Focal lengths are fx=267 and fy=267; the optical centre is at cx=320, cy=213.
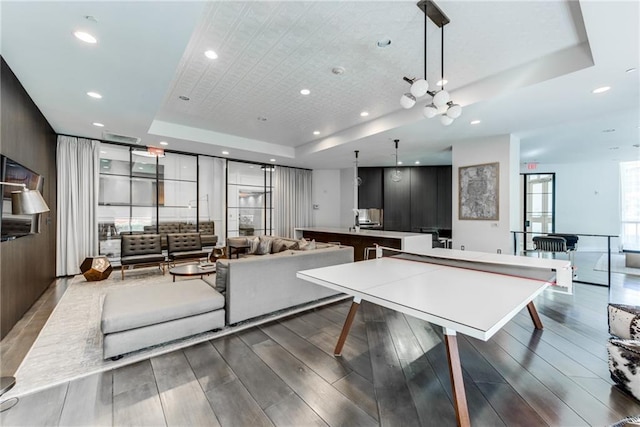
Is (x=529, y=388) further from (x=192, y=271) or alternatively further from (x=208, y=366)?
(x=192, y=271)

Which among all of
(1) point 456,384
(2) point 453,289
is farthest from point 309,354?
(2) point 453,289

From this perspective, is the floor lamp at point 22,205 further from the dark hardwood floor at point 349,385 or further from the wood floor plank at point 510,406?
the wood floor plank at point 510,406

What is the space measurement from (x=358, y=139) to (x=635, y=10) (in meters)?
3.97

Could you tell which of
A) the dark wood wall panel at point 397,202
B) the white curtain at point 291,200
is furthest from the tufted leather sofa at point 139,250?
the dark wood wall panel at point 397,202

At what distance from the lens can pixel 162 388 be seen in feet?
6.59

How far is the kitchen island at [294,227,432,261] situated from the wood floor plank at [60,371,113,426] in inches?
173

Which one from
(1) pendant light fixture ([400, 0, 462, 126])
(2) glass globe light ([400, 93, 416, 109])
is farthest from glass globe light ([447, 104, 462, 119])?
(2) glass globe light ([400, 93, 416, 109])

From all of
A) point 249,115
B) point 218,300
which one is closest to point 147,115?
point 249,115

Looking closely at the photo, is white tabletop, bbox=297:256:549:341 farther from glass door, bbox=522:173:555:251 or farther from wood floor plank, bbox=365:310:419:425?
glass door, bbox=522:173:555:251

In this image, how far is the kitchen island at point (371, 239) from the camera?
211 inches

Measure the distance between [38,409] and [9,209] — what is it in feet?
6.71

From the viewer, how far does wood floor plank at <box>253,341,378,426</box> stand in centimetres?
171

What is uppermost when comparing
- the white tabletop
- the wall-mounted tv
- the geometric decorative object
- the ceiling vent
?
the ceiling vent

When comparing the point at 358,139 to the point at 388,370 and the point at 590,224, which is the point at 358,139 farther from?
the point at 590,224
